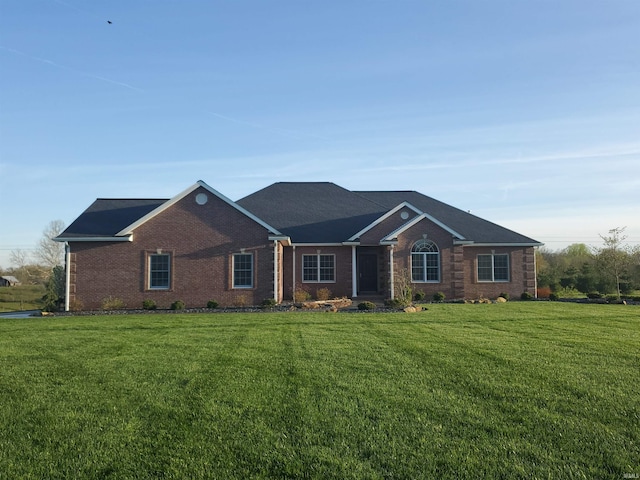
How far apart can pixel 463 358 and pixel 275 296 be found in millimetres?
14423

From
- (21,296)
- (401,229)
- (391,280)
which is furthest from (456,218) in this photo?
(21,296)

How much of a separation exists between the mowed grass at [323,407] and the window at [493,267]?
614 inches

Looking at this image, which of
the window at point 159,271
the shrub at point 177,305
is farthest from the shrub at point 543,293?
the window at point 159,271

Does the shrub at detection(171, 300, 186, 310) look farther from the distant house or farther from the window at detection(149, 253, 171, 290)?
the distant house

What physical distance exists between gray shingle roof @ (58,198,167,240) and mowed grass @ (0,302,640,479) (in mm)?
11616

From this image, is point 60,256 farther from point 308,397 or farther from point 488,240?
point 308,397

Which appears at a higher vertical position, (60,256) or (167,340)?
(60,256)

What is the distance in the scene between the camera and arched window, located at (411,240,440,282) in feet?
85.5

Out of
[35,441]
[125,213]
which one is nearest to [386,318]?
[35,441]

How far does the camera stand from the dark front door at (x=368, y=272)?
28.1 metres

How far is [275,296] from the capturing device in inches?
903

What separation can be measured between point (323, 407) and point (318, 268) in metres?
20.5

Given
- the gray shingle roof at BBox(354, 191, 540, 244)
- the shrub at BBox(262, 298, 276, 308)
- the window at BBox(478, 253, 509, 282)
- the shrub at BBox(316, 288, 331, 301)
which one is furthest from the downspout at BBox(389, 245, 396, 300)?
the shrub at BBox(262, 298, 276, 308)

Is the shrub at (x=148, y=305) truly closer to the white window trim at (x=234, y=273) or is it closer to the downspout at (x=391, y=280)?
the white window trim at (x=234, y=273)
